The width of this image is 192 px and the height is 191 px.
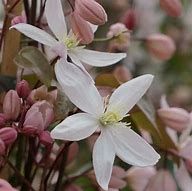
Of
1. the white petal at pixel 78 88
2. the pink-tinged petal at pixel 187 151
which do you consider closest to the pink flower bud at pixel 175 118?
the pink-tinged petal at pixel 187 151

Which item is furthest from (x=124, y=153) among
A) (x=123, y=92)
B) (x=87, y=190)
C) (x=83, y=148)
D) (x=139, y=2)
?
(x=139, y=2)

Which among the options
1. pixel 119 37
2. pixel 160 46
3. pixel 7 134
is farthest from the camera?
pixel 160 46

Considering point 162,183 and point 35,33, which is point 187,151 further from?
point 35,33

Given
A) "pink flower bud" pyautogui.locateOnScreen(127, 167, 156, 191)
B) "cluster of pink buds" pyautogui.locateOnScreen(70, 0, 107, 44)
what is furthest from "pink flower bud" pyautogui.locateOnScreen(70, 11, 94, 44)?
"pink flower bud" pyautogui.locateOnScreen(127, 167, 156, 191)

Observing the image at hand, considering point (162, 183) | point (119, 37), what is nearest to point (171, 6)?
point (119, 37)

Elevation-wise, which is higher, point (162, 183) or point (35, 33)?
point (35, 33)

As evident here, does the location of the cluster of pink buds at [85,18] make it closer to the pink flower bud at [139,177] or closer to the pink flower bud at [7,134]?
the pink flower bud at [7,134]
